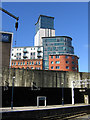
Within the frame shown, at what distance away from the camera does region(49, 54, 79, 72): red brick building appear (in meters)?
88.5

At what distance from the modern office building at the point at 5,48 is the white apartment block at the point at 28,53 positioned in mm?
57113

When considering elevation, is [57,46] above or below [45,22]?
below

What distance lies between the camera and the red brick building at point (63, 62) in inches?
3484

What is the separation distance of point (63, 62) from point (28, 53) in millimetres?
32312

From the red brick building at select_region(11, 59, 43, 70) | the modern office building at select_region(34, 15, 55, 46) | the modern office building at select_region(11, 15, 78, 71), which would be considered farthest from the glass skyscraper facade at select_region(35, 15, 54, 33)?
the red brick building at select_region(11, 59, 43, 70)

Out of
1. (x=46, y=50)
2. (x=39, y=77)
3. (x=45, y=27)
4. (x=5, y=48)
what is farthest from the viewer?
(x=45, y=27)

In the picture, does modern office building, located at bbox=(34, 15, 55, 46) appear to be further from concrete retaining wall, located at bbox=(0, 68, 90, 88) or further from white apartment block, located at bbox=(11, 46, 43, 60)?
concrete retaining wall, located at bbox=(0, 68, 90, 88)

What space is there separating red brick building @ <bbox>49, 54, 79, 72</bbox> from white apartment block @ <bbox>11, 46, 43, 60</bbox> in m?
21.3

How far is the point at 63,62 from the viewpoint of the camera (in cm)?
8881

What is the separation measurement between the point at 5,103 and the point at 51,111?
68.5 feet

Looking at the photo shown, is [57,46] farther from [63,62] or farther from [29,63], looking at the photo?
[63,62]

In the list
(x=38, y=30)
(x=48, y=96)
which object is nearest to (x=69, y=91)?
(x=48, y=96)

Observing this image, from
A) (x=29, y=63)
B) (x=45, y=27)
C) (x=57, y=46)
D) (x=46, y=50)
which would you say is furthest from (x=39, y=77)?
(x=45, y=27)

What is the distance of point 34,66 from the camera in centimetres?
10556
